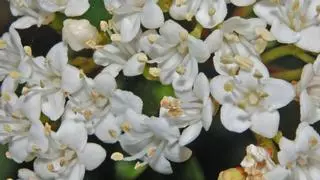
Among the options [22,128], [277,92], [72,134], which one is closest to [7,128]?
[22,128]

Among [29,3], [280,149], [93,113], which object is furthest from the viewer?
[29,3]

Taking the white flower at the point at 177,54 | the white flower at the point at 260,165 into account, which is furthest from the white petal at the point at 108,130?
the white flower at the point at 260,165

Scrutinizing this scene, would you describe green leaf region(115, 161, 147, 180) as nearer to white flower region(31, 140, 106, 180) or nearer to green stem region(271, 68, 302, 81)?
white flower region(31, 140, 106, 180)

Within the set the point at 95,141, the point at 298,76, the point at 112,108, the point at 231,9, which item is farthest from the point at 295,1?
the point at 95,141

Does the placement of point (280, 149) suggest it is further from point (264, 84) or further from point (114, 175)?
point (114, 175)

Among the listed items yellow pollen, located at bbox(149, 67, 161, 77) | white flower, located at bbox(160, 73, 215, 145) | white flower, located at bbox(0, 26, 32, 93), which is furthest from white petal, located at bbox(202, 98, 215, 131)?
white flower, located at bbox(0, 26, 32, 93)

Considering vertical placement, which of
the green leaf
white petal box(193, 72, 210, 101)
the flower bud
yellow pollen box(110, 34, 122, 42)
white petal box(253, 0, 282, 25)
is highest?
white petal box(253, 0, 282, 25)
